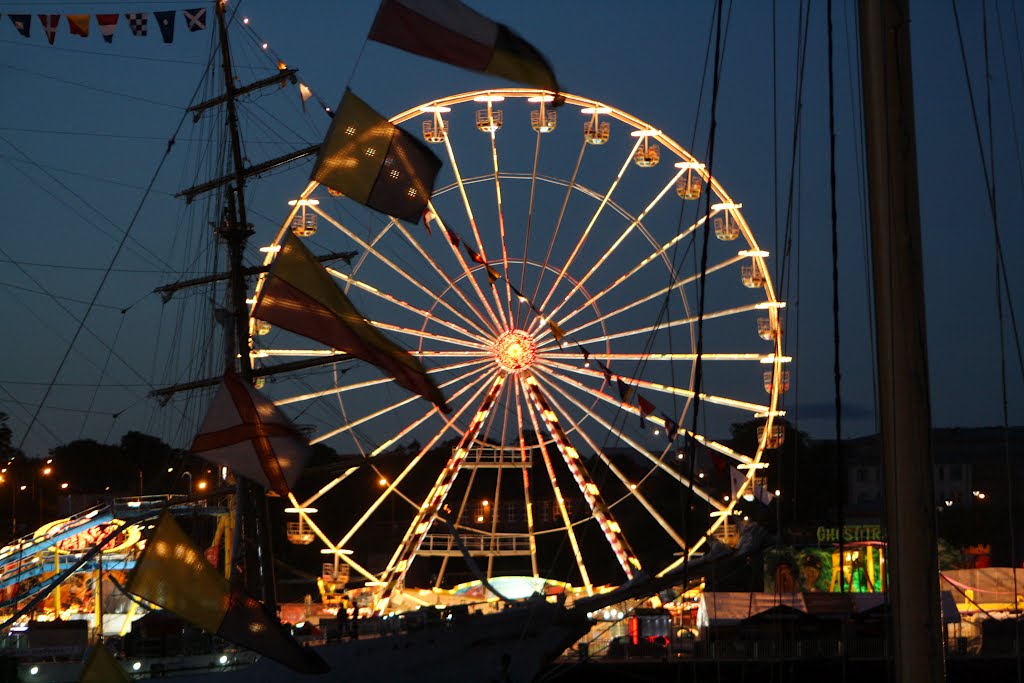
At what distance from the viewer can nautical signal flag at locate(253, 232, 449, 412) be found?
68.0 ft

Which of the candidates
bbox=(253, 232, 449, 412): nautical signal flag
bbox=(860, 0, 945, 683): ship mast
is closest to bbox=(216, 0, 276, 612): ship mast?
bbox=(253, 232, 449, 412): nautical signal flag

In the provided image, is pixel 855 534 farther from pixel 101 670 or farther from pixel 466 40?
pixel 466 40

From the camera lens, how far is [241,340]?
32.5m

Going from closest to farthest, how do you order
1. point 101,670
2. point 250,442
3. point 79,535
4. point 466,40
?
1. point 466,40
2. point 101,670
3. point 250,442
4. point 79,535

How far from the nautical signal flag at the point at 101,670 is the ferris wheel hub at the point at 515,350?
16.9m

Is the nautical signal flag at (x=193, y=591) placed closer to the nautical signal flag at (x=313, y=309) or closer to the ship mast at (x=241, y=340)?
the nautical signal flag at (x=313, y=309)

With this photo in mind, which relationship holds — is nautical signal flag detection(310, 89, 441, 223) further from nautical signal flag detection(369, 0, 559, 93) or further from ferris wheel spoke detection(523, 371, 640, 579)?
ferris wheel spoke detection(523, 371, 640, 579)

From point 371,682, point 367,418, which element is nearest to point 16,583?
point 367,418

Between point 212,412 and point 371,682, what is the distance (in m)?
7.71

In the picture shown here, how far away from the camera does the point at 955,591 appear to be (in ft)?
152

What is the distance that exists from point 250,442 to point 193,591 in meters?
4.62

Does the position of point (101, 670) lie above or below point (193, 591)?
below

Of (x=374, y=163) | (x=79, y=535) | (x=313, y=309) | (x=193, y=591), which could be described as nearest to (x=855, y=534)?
(x=79, y=535)

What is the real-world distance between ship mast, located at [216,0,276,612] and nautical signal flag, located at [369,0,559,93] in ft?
52.1
